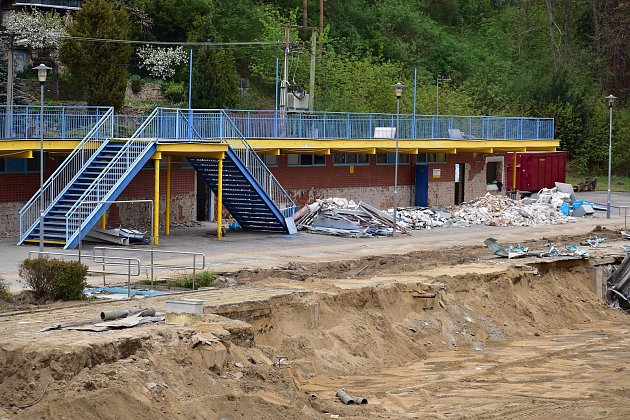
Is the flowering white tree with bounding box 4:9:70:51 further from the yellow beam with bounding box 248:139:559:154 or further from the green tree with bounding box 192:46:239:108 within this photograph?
the yellow beam with bounding box 248:139:559:154

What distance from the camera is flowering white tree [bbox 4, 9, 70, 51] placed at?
51656 mm

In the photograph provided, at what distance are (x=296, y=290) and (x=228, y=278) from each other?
106 inches

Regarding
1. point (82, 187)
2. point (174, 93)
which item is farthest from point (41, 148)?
point (174, 93)

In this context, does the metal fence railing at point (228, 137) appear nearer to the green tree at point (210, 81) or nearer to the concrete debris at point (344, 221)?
the concrete debris at point (344, 221)

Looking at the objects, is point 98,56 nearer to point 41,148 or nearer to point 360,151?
→ point 360,151

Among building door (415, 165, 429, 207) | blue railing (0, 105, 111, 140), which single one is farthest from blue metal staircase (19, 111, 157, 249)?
building door (415, 165, 429, 207)

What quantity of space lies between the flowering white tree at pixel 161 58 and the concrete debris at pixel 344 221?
16.7 metres

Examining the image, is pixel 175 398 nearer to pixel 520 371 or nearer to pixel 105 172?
pixel 520 371

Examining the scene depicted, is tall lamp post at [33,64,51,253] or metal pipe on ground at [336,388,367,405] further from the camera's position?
tall lamp post at [33,64,51,253]

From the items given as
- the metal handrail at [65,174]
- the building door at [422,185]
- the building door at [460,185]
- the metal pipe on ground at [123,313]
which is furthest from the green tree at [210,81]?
the metal pipe on ground at [123,313]

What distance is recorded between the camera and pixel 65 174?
35969mm

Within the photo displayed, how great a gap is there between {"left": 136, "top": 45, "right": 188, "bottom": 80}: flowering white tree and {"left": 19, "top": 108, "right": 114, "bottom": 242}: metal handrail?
20381mm

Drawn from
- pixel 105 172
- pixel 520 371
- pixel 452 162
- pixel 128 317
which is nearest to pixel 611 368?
pixel 520 371

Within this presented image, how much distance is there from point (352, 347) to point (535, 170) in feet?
111
